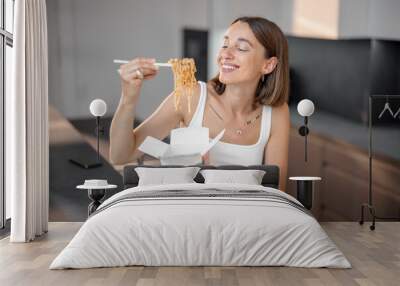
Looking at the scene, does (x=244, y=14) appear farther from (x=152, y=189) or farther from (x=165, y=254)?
(x=165, y=254)

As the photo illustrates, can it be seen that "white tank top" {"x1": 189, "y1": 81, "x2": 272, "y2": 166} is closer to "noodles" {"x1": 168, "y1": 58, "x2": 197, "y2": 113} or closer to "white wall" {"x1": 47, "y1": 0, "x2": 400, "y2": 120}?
"noodles" {"x1": 168, "y1": 58, "x2": 197, "y2": 113}

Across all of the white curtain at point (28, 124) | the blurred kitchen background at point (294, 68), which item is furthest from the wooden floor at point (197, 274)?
the blurred kitchen background at point (294, 68)

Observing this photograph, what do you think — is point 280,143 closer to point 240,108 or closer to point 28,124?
point 240,108

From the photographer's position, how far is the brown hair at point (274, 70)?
7031mm

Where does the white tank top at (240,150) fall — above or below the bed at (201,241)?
above

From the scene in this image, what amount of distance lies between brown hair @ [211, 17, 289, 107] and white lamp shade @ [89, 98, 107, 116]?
122 centimetres

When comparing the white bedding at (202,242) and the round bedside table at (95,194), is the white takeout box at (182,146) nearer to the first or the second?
the round bedside table at (95,194)

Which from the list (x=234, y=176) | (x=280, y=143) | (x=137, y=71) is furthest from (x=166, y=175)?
(x=280, y=143)

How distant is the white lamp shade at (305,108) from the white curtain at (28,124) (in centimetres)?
271

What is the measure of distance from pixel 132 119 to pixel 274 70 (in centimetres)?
158

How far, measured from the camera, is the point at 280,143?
7.14m

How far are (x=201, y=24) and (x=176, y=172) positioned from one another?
2.03 metres

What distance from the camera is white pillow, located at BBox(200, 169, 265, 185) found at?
6188 millimetres

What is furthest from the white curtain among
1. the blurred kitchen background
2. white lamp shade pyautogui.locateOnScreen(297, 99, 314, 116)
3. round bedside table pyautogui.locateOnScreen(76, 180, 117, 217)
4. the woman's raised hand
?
white lamp shade pyautogui.locateOnScreen(297, 99, 314, 116)
